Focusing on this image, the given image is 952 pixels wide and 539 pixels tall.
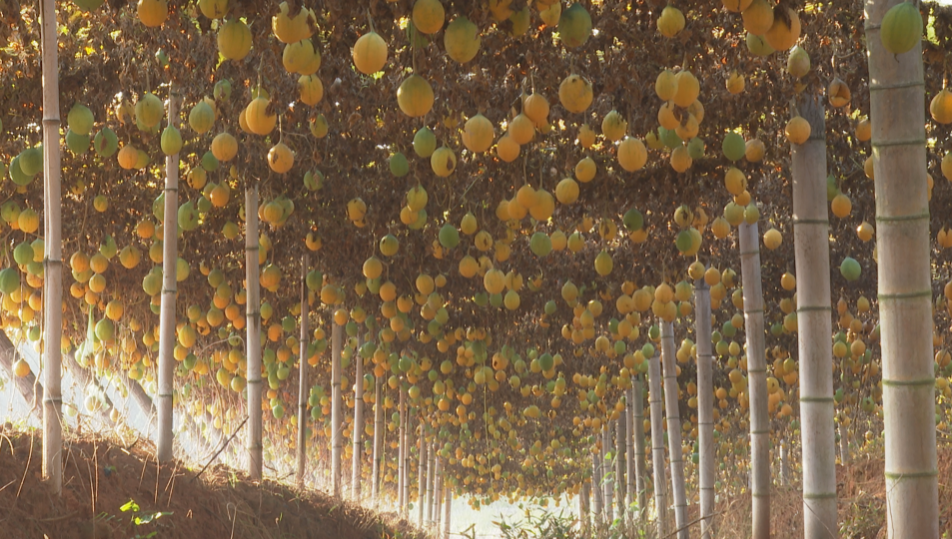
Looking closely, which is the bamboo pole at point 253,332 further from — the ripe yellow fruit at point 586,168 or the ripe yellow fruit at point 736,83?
the ripe yellow fruit at point 736,83

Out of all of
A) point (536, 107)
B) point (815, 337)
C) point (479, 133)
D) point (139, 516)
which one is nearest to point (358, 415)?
point (139, 516)

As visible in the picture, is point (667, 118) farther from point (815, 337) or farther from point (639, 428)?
point (639, 428)

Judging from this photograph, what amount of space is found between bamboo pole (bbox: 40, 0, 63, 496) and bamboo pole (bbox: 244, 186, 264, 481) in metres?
2.84

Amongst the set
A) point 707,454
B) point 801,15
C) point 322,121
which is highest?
point 801,15

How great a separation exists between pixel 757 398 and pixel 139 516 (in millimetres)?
4168

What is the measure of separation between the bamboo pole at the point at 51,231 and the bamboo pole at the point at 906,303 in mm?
3282

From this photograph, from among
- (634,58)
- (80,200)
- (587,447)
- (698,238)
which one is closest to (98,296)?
(80,200)

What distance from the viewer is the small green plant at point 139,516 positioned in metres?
4.52

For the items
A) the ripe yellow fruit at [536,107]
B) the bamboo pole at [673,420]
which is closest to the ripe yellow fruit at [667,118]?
the ripe yellow fruit at [536,107]

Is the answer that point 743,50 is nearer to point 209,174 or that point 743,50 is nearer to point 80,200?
point 209,174

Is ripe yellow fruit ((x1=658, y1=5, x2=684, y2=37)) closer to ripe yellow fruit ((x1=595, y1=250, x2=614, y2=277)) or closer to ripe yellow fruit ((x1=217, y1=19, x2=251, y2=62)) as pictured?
ripe yellow fruit ((x1=217, y1=19, x2=251, y2=62))

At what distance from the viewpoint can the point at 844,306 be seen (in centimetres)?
870

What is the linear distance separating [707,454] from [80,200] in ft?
19.0

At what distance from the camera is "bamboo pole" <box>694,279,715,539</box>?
877 centimetres
